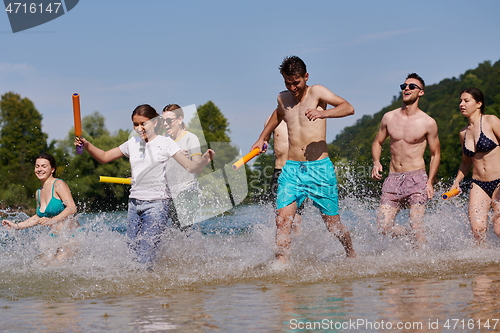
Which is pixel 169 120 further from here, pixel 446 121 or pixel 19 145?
pixel 446 121

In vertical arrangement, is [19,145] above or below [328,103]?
above

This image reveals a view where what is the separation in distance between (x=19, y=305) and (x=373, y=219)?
422 centimetres

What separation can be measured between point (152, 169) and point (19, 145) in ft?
204

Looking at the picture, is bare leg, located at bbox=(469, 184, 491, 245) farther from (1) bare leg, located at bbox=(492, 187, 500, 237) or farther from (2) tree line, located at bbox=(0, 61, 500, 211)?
(2) tree line, located at bbox=(0, 61, 500, 211)

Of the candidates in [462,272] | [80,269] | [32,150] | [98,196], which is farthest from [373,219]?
[32,150]

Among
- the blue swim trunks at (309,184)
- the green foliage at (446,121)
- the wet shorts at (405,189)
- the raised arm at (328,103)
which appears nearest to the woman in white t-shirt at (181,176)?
the blue swim trunks at (309,184)

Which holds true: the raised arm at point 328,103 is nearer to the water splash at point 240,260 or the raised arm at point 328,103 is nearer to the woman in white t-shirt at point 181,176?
the woman in white t-shirt at point 181,176

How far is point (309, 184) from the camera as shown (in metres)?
6.30

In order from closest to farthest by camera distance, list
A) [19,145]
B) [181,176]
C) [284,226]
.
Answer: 1. [284,226]
2. [181,176]
3. [19,145]

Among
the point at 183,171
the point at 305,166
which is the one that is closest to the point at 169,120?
the point at 183,171

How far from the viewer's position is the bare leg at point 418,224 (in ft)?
23.4

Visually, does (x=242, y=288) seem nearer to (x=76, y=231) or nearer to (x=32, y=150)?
(x=76, y=231)

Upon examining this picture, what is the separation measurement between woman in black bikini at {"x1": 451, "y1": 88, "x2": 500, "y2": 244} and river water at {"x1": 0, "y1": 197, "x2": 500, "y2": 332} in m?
0.37

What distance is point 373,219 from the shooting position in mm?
7664
